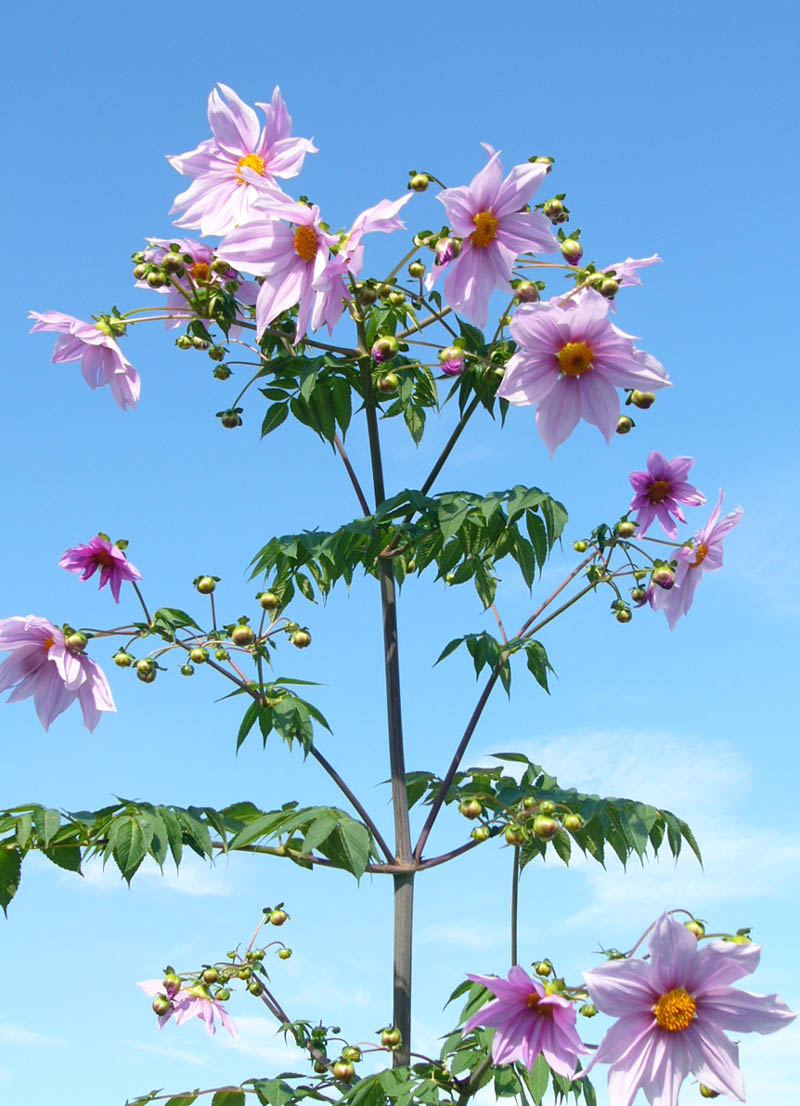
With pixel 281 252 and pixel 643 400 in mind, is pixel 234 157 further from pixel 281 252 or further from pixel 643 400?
pixel 643 400

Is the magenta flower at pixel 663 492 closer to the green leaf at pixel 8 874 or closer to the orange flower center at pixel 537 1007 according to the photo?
the orange flower center at pixel 537 1007

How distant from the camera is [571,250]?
3.04 m

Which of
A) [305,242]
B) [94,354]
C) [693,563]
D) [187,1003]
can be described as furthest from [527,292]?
[187,1003]

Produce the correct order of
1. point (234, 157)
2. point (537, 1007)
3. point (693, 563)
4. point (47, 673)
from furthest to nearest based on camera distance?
point (693, 563), point (234, 157), point (47, 673), point (537, 1007)

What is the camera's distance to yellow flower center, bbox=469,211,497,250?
2.95m

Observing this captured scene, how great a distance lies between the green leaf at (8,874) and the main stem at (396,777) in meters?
1.07

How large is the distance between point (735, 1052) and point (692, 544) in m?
1.59

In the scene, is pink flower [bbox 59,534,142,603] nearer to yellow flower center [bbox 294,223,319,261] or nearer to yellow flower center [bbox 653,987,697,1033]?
yellow flower center [bbox 294,223,319,261]

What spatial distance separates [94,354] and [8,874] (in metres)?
1.49

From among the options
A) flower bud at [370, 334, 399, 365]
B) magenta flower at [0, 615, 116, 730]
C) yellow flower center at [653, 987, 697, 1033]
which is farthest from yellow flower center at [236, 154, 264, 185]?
yellow flower center at [653, 987, 697, 1033]

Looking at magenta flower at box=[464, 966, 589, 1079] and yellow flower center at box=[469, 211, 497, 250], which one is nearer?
magenta flower at box=[464, 966, 589, 1079]

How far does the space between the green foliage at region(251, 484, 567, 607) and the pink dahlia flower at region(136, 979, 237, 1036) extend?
4.03ft

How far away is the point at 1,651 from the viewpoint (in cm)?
309

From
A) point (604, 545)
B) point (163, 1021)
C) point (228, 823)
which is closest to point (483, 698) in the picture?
point (604, 545)
